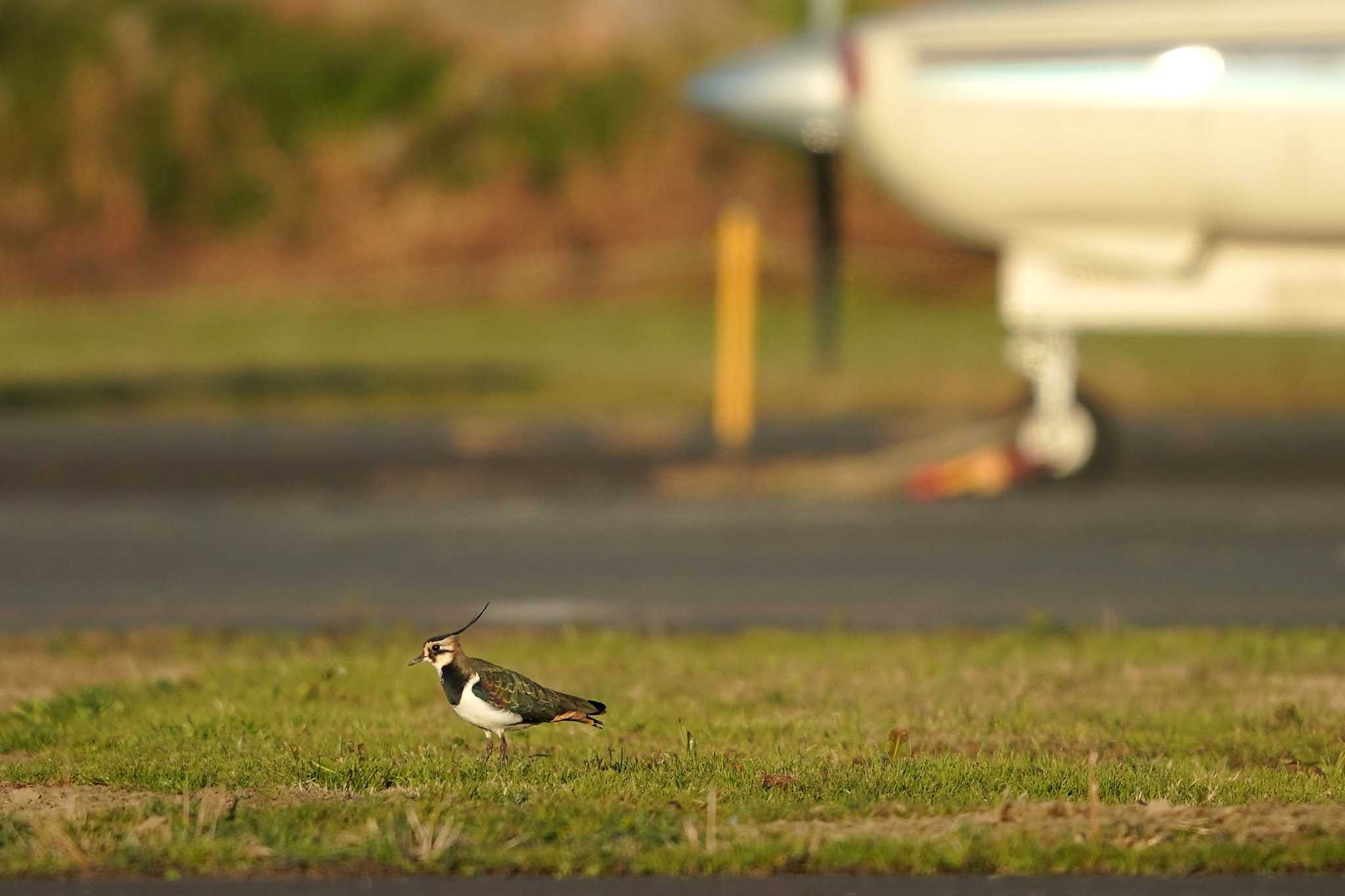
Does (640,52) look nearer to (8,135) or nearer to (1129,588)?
(8,135)

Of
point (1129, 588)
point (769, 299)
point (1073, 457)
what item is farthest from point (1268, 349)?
point (1129, 588)

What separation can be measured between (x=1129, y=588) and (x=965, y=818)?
4253mm

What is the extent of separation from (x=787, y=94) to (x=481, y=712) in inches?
271

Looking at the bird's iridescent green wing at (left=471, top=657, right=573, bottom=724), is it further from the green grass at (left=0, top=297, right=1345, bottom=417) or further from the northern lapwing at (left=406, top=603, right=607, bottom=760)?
the green grass at (left=0, top=297, right=1345, bottom=417)

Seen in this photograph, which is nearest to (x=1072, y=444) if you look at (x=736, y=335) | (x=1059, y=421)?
(x=1059, y=421)

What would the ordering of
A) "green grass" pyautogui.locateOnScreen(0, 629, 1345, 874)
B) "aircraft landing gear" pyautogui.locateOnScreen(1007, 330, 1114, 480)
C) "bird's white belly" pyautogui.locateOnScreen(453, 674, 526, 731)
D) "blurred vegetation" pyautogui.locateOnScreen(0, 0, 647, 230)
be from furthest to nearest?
"blurred vegetation" pyautogui.locateOnScreen(0, 0, 647, 230) → "aircraft landing gear" pyautogui.locateOnScreen(1007, 330, 1114, 480) → "bird's white belly" pyautogui.locateOnScreen(453, 674, 526, 731) → "green grass" pyautogui.locateOnScreen(0, 629, 1345, 874)

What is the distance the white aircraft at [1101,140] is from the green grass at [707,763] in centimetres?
395

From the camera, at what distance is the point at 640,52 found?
94.9ft

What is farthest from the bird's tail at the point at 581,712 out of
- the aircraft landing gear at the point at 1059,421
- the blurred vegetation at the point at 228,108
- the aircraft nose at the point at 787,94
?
the blurred vegetation at the point at 228,108

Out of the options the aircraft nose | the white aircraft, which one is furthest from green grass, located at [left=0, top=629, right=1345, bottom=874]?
the aircraft nose

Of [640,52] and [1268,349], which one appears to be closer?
[1268,349]

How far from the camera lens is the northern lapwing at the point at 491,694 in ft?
15.8

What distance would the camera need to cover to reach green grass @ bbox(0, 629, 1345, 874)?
435 cm

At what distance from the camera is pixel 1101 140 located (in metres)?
10.6
